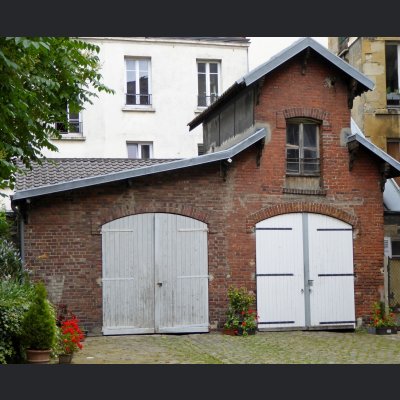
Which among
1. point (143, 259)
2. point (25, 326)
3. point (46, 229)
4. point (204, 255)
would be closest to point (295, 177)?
point (204, 255)

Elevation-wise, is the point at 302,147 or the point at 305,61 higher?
the point at 305,61

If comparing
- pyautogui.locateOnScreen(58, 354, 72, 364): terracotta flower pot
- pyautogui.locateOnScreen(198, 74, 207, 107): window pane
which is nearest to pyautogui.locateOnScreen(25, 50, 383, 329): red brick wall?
pyautogui.locateOnScreen(58, 354, 72, 364): terracotta flower pot

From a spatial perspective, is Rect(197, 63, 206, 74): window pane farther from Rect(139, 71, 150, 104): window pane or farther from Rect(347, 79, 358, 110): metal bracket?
Rect(347, 79, 358, 110): metal bracket

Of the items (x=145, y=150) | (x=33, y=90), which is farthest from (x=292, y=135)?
(x=145, y=150)

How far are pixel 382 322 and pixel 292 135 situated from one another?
441 centimetres

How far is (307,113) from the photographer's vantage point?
1612 cm

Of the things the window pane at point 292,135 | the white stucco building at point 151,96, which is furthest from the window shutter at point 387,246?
the white stucco building at point 151,96

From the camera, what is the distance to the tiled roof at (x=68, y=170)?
1557cm

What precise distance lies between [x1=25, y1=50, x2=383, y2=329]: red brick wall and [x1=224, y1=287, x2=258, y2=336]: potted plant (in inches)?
8.4

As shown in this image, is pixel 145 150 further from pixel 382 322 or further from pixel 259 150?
pixel 382 322

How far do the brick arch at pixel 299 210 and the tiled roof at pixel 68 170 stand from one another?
346cm

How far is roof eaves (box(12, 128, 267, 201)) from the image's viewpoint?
13906mm

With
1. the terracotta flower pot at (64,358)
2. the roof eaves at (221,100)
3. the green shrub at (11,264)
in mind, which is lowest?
the terracotta flower pot at (64,358)

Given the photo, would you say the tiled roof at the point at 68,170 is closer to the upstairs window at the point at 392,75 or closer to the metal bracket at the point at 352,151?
the metal bracket at the point at 352,151
